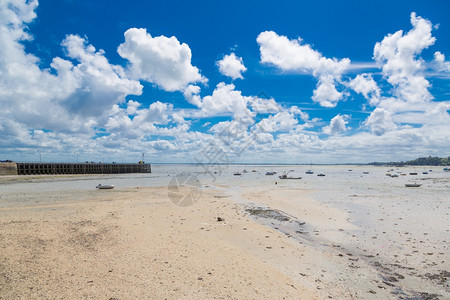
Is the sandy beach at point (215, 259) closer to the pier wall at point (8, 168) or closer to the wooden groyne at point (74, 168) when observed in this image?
the pier wall at point (8, 168)

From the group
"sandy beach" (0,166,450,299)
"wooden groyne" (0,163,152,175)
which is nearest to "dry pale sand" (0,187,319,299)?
"sandy beach" (0,166,450,299)

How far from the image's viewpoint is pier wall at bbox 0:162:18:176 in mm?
82625

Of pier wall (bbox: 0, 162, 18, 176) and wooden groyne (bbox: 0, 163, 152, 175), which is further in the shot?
wooden groyne (bbox: 0, 163, 152, 175)

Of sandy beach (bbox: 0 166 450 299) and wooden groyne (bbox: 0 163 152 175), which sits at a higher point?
wooden groyne (bbox: 0 163 152 175)

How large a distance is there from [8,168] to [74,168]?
23.7 meters

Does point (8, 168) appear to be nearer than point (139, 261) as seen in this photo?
No

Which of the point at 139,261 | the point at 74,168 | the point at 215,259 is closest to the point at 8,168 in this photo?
the point at 74,168

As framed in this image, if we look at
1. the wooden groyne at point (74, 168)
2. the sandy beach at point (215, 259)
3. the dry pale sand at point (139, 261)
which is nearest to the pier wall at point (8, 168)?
the wooden groyne at point (74, 168)

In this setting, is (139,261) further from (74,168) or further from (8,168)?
(74,168)

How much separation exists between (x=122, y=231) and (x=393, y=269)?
1245cm

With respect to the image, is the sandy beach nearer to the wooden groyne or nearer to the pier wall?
the pier wall

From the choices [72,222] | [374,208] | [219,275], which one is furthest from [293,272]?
[374,208]

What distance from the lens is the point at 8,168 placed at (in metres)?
84.6

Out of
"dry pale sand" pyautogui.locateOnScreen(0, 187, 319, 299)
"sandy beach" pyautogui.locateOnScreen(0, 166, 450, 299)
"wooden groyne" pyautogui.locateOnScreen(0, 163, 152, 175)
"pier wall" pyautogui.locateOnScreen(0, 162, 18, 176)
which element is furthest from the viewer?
"wooden groyne" pyautogui.locateOnScreen(0, 163, 152, 175)
